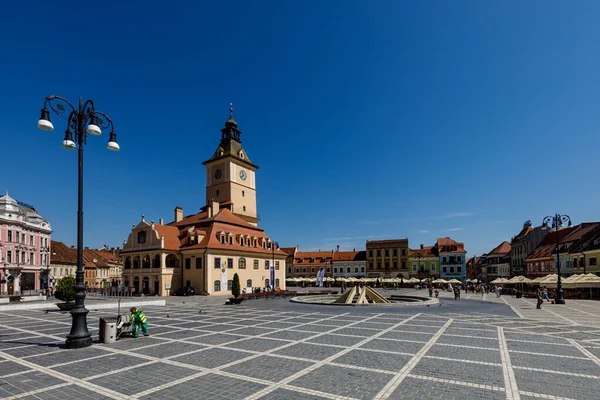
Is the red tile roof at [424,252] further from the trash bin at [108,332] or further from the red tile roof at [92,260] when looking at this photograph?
the trash bin at [108,332]

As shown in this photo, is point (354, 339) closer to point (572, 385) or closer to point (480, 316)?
point (572, 385)

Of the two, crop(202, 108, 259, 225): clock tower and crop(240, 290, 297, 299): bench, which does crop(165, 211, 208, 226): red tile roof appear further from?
crop(240, 290, 297, 299): bench

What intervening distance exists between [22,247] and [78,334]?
54.9 meters

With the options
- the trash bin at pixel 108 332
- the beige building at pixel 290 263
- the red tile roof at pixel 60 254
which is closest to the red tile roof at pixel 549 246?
the beige building at pixel 290 263

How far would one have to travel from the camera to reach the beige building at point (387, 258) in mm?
88125

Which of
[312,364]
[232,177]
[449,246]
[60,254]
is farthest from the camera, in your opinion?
[449,246]

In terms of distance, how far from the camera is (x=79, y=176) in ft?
47.3

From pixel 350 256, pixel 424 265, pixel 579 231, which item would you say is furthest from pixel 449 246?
pixel 579 231

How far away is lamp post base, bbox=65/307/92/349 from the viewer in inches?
524

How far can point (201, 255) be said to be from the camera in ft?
158

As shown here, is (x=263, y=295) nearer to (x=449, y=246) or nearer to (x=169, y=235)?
(x=169, y=235)

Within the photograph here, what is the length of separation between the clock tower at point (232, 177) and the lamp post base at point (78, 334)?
162 ft

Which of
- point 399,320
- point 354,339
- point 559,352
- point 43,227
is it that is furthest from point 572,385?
point 43,227

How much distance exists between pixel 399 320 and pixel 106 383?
16.6 meters
